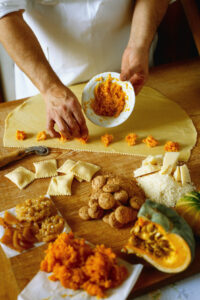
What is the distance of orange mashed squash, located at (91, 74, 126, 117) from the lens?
1569mm

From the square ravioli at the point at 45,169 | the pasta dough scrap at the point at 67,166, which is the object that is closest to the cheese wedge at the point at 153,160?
the pasta dough scrap at the point at 67,166

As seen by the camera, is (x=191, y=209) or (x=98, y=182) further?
(x=98, y=182)

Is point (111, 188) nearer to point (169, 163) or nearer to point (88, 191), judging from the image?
point (88, 191)

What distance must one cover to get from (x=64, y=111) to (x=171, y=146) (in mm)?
548

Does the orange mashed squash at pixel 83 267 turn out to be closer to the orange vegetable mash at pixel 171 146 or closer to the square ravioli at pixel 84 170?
the square ravioli at pixel 84 170

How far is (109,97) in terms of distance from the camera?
1.57m

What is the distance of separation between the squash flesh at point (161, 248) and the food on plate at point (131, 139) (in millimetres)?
617

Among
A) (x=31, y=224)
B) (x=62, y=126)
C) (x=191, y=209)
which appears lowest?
(x=31, y=224)

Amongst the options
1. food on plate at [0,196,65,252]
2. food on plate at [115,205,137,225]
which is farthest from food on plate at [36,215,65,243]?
food on plate at [115,205,137,225]

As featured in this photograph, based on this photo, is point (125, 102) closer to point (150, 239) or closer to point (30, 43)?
point (30, 43)

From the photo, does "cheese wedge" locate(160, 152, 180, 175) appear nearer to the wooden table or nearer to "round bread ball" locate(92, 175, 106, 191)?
the wooden table

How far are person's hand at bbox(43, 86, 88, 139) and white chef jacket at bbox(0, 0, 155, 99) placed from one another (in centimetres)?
40

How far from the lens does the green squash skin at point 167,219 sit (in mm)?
938

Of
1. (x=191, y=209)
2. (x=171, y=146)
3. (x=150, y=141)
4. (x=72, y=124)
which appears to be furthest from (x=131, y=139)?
(x=191, y=209)
